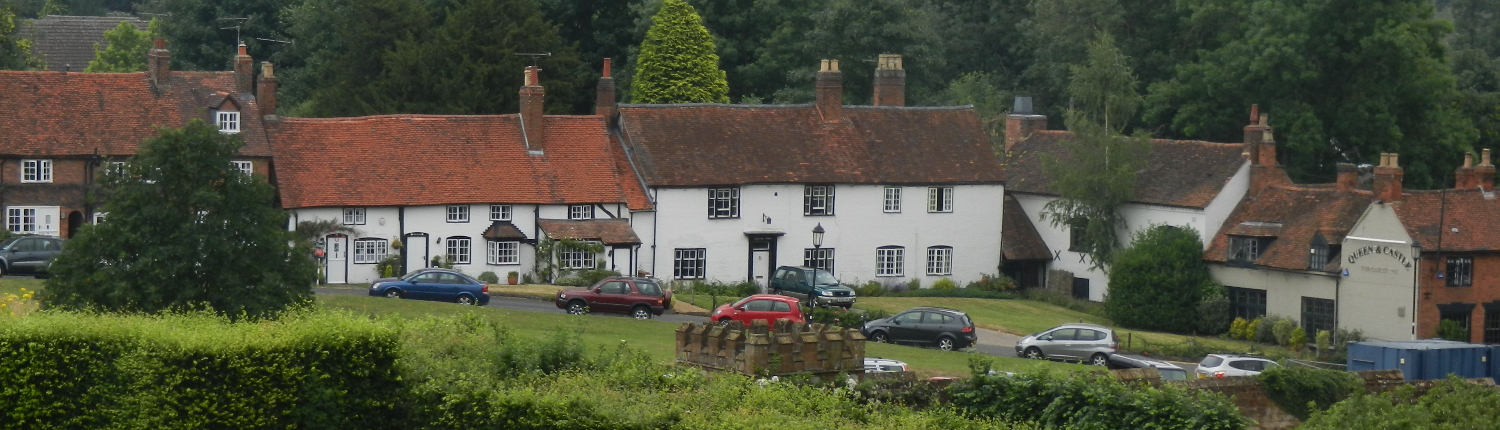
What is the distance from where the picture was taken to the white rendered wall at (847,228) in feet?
198

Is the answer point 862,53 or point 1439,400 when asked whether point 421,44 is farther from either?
point 1439,400

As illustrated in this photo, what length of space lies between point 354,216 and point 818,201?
50.8 ft

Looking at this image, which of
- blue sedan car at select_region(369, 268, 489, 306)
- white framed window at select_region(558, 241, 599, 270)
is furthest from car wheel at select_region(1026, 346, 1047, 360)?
white framed window at select_region(558, 241, 599, 270)

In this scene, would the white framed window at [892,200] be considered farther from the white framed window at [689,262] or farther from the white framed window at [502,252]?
the white framed window at [502,252]

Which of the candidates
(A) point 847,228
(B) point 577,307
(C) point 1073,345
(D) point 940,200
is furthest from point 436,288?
(D) point 940,200

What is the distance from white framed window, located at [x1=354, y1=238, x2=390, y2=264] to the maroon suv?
10368 millimetres

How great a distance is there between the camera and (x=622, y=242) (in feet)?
190

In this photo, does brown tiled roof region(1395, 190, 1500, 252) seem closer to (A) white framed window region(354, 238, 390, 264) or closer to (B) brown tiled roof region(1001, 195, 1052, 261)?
(B) brown tiled roof region(1001, 195, 1052, 261)

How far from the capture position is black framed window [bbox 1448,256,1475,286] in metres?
56.5

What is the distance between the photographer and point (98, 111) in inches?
2231

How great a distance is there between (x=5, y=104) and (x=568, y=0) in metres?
28.9

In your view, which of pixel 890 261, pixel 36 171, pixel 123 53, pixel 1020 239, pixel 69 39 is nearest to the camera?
pixel 36 171

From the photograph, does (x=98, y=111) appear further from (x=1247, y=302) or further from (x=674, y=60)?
(x=1247, y=302)

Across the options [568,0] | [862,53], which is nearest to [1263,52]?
[862,53]
